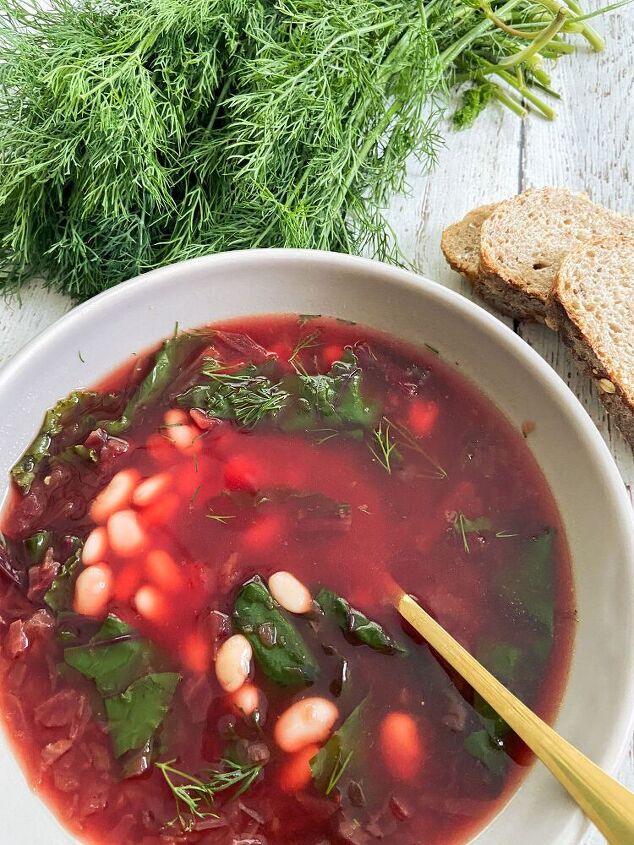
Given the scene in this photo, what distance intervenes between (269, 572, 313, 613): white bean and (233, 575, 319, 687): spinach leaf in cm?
2

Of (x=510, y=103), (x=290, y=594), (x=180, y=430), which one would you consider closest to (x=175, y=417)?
(x=180, y=430)

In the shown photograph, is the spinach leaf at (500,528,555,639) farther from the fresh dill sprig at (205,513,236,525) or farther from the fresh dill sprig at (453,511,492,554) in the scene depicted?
the fresh dill sprig at (205,513,236,525)

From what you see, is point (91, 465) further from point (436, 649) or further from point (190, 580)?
point (436, 649)

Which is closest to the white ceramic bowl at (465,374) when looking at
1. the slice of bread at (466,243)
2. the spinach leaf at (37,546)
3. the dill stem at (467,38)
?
the spinach leaf at (37,546)

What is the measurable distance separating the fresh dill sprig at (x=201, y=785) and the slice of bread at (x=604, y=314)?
131 centimetres

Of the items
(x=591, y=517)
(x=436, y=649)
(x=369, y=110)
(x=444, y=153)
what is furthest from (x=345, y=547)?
(x=444, y=153)

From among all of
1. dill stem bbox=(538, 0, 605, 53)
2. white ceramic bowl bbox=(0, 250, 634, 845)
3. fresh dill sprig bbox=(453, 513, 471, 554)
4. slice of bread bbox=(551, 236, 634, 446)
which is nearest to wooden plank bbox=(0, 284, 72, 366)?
white ceramic bowl bbox=(0, 250, 634, 845)

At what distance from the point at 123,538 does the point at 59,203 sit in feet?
3.49

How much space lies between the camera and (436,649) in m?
1.55

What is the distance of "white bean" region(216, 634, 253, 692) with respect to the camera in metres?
1.54

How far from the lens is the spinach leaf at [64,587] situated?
1.63m

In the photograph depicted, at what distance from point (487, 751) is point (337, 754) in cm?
29

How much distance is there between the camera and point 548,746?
1363 millimetres

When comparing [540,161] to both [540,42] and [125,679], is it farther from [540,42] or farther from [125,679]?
[125,679]
